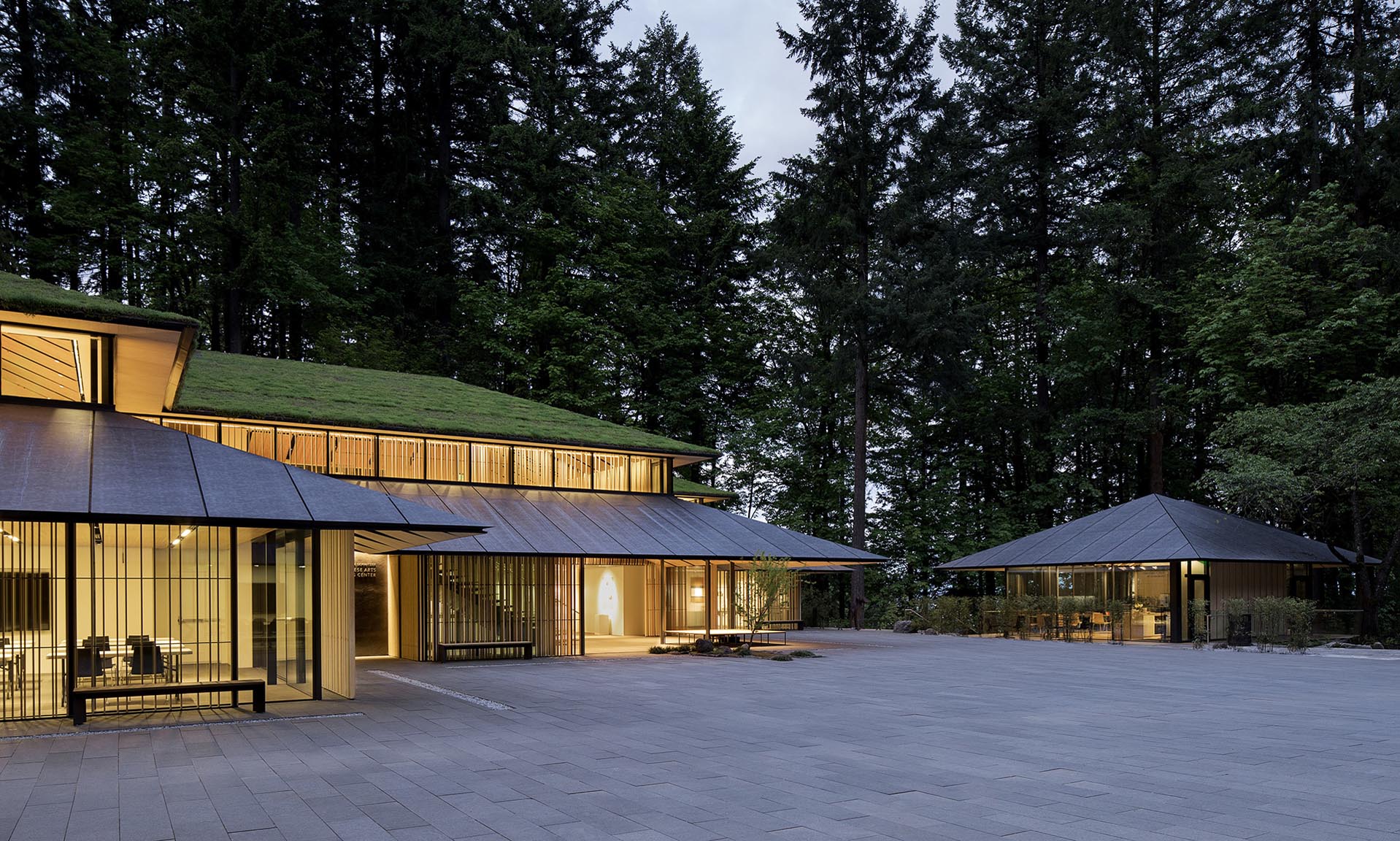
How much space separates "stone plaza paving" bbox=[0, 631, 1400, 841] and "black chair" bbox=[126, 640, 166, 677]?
7.20 ft

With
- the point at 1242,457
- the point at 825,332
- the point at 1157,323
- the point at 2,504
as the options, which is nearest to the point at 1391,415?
the point at 1242,457

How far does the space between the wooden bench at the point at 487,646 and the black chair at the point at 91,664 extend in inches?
266

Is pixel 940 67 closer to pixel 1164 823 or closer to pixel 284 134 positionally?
pixel 284 134

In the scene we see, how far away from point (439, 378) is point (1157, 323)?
2366cm

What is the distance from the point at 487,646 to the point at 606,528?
3.53 meters

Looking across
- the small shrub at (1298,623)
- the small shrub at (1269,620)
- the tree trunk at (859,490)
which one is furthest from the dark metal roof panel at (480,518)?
the small shrub at (1298,623)

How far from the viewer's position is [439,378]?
2580cm

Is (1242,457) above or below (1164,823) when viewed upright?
above

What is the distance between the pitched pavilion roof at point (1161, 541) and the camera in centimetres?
2425

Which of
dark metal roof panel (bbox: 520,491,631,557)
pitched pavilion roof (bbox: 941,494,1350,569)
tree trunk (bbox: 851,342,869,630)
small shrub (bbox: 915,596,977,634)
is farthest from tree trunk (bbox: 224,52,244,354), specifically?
pitched pavilion roof (bbox: 941,494,1350,569)

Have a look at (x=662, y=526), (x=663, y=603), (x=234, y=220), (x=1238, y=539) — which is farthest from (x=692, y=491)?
(x=234, y=220)

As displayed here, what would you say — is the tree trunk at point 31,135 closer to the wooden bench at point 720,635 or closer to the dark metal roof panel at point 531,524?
the dark metal roof panel at point 531,524

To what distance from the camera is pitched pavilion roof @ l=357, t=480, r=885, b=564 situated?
748 inches

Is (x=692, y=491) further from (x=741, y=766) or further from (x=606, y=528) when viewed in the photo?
(x=741, y=766)
